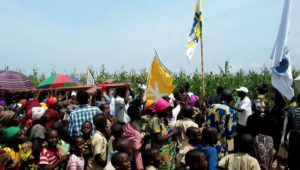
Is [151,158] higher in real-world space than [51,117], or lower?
lower

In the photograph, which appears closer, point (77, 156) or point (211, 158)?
point (211, 158)

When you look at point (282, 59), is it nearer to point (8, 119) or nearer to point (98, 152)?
point (98, 152)

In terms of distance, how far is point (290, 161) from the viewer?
17.8ft

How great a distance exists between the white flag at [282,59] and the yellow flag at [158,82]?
5.37 feet

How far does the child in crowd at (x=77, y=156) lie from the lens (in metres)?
4.29

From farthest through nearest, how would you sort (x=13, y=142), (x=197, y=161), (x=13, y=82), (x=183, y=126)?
(x=13, y=82), (x=183, y=126), (x=13, y=142), (x=197, y=161)

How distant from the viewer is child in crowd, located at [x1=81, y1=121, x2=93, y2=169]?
15.5 feet

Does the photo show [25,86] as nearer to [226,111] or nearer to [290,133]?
[226,111]

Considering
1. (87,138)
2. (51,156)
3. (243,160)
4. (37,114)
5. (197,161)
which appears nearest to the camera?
(197,161)

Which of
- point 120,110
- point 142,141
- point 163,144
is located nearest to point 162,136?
point 163,144

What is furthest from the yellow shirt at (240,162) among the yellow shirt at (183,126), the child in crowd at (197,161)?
the yellow shirt at (183,126)

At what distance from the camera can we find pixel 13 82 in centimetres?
895

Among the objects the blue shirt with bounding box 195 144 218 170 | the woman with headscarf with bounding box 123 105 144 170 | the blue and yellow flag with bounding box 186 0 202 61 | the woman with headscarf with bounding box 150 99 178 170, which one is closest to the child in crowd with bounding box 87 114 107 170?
the woman with headscarf with bounding box 123 105 144 170

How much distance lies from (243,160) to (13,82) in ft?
22.2
